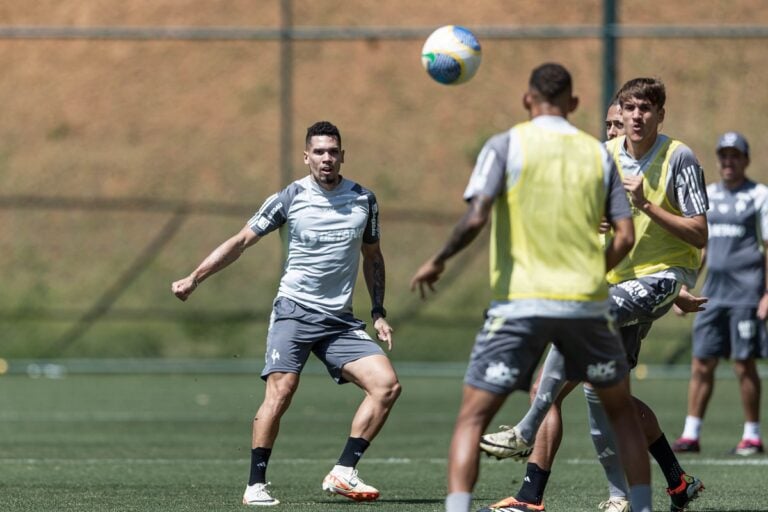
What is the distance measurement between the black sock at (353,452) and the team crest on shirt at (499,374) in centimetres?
249

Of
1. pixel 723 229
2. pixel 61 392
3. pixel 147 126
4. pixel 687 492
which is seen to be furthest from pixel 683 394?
pixel 147 126

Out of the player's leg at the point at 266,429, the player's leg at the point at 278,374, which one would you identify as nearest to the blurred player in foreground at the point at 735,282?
the player's leg at the point at 278,374

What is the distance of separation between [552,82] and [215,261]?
116 inches

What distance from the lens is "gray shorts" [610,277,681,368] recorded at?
7445 millimetres

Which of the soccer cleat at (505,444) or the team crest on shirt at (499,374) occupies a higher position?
the team crest on shirt at (499,374)

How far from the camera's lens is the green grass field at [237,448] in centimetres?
850

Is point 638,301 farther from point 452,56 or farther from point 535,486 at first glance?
point 452,56

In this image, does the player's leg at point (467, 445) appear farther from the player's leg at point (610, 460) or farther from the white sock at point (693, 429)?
the white sock at point (693, 429)

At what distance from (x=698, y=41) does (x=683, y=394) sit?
7.76 m

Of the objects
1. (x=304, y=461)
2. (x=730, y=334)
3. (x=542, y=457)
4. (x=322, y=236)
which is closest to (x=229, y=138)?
(x=730, y=334)

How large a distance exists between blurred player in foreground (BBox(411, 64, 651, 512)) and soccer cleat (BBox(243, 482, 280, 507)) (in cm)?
231

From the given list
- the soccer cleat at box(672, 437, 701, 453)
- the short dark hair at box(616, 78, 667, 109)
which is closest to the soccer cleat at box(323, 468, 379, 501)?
the short dark hair at box(616, 78, 667, 109)

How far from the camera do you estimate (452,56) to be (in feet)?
28.0

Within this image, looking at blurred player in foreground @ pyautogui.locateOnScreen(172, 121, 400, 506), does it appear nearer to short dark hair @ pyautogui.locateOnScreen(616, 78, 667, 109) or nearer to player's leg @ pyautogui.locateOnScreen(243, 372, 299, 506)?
player's leg @ pyautogui.locateOnScreen(243, 372, 299, 506)
